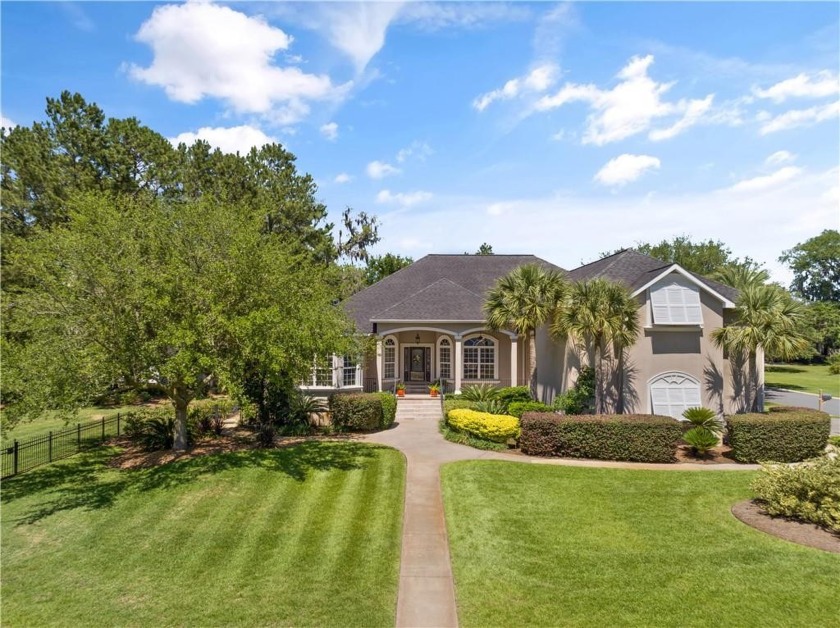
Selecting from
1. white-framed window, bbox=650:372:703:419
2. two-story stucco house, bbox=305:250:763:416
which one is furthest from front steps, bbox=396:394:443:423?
white-framed window, bbox=650:372:703:419

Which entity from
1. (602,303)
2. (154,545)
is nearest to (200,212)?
(154,545)

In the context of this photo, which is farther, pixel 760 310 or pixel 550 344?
pixel 550 344

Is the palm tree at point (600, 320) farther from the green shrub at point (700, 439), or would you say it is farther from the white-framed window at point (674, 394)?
the green shrub at point (700, 439)

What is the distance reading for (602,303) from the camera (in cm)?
1786

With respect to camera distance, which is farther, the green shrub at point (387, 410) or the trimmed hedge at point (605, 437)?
the green shrub at point (387, 410)

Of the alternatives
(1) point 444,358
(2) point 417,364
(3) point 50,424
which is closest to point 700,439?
(1) point 444,358

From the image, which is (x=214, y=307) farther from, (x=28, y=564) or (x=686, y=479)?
(x=686, y=479)

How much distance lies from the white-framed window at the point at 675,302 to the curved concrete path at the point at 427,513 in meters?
5.77

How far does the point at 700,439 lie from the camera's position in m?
15.6

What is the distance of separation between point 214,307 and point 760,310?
63.3 feet

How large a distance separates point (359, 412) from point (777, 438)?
14962 mm

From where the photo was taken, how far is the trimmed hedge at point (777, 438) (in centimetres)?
1521

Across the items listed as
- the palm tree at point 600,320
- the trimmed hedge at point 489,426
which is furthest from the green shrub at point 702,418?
the trimmed hedge at point 489,426

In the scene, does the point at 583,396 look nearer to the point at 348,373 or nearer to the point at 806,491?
the point at 806,491
